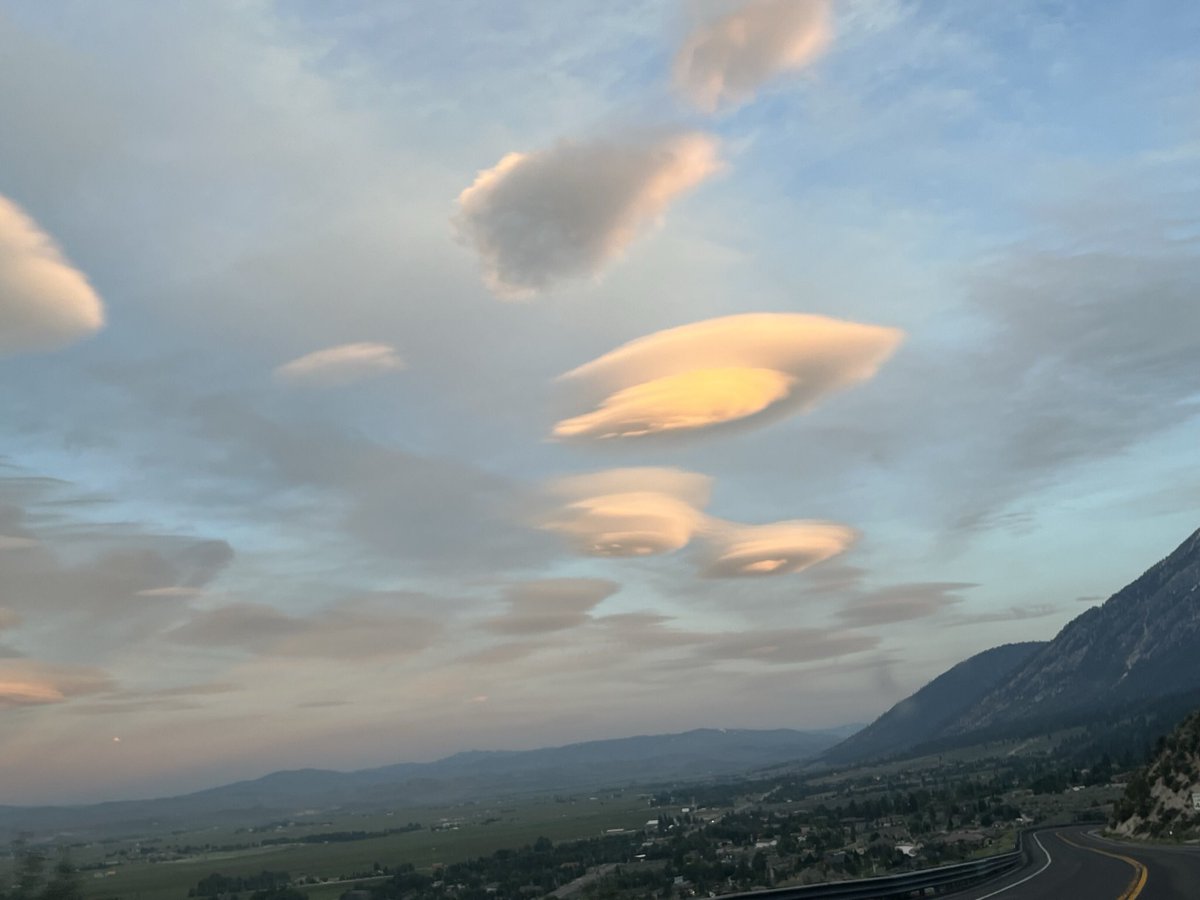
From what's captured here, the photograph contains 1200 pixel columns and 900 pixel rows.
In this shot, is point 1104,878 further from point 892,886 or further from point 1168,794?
point 1168,794

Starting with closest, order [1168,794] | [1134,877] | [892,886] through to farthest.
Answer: [892,886]
[1134,877]
[1168,794]

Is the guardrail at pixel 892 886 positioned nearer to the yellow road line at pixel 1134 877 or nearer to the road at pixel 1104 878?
the road at pixel 1104 878

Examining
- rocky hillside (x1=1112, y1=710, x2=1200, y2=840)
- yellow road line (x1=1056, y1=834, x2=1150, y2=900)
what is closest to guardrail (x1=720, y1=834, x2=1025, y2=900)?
yellow road line (x1=1056, y1=834, x2=1150, y2=900)

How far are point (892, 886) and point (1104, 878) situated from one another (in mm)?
12599

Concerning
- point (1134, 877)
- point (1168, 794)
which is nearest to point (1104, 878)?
point (1134, 877)

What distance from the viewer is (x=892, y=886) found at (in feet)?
86.7

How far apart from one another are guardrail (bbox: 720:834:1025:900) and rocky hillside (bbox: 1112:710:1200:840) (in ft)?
139

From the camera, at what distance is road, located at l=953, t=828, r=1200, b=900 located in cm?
2788

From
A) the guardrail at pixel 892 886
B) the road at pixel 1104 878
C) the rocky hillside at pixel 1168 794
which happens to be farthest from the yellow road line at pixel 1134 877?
the rocky hillside at pixel 1168 794

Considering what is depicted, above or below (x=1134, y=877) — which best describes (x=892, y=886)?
above

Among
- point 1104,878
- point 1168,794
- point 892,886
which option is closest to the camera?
point 892,886

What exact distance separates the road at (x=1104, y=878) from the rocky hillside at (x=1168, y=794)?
82.7 ft

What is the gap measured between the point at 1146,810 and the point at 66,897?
83.3 meters

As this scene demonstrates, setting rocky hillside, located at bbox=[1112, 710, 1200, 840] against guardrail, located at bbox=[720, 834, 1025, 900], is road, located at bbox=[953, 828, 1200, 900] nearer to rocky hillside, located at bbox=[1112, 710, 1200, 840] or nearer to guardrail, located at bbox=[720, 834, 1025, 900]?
guardrail, located at bbox=[720, 834, 1025, 900]
